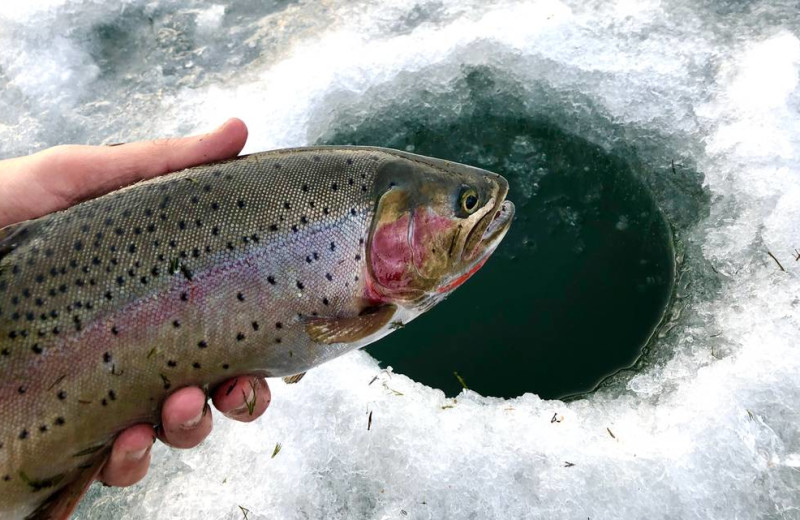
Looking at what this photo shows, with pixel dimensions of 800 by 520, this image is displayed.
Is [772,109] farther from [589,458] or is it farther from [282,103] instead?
[282,103]

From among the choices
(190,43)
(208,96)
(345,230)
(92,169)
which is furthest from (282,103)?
(345,230)

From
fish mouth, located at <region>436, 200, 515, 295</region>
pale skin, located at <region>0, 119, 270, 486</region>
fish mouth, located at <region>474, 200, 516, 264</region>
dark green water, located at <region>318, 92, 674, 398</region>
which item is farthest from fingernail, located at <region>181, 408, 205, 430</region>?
dark green water, located at <region>318, 92, 674, 398</region>

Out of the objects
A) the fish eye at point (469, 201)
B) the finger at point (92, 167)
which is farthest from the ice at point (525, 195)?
the finger at point (92, 167)

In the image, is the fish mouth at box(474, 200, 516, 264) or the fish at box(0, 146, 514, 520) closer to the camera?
the fish at box(0, 146, 514, 520)

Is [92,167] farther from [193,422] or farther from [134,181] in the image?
[193,422]

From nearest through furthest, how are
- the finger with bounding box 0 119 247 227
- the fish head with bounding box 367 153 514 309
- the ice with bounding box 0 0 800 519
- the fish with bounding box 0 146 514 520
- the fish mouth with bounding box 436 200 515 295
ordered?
the fish with bounding box 0 146 514 520 < the fish head with bounding box 367 153 514 309 < the fish mouth with bounding box 436 200 515 295 < the finger with bounding box 0 119 247 227 < the ice with bounding box 0 0 800 519

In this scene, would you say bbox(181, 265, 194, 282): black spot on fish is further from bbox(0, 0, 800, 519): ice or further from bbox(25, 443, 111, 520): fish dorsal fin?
bbox(0, 0, 800, 519): ice

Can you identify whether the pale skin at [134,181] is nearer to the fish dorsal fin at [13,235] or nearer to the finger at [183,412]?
the finger at [183,412]
